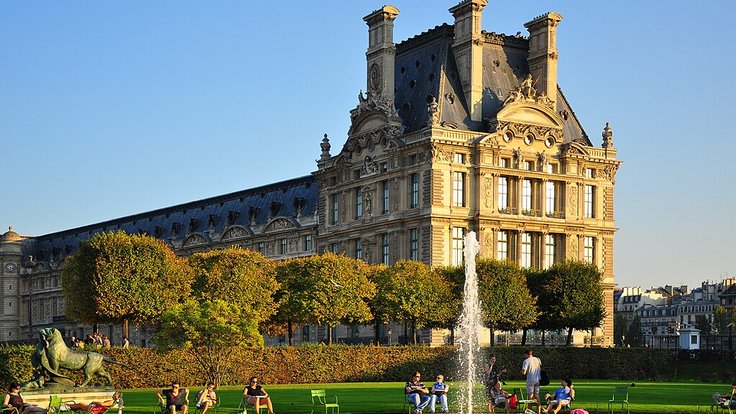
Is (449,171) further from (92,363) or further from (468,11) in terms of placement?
(92,363)

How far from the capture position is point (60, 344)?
42.9 m

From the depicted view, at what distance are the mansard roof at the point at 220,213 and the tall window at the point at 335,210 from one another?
25.9 ft

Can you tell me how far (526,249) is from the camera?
8956cm

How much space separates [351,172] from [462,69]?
11280mm

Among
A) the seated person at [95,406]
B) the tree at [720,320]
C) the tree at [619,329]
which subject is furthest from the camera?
the tree at [619,329]

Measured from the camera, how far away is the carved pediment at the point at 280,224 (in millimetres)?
107000

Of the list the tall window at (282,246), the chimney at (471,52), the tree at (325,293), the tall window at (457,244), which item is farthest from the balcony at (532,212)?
the tall window at (282,246)

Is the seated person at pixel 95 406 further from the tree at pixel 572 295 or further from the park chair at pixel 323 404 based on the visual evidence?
the tree at pixel 572 295

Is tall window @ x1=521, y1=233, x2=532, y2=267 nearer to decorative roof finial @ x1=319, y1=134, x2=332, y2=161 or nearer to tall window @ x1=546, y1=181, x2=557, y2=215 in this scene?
tall window @ x1=546, y1=181, x2=557, y2=215

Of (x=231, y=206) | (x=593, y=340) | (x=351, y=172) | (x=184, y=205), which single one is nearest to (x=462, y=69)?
(x=351, y=172)

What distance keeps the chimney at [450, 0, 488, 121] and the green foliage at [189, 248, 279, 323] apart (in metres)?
22.3

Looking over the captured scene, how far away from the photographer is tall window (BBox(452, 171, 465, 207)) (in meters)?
86.9

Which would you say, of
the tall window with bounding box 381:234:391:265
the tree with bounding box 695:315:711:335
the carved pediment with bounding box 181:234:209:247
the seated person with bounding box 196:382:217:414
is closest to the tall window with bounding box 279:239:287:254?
the carved pediment with bounding box 181:234:209:247

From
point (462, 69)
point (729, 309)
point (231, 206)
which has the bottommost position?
point (729, 309)
